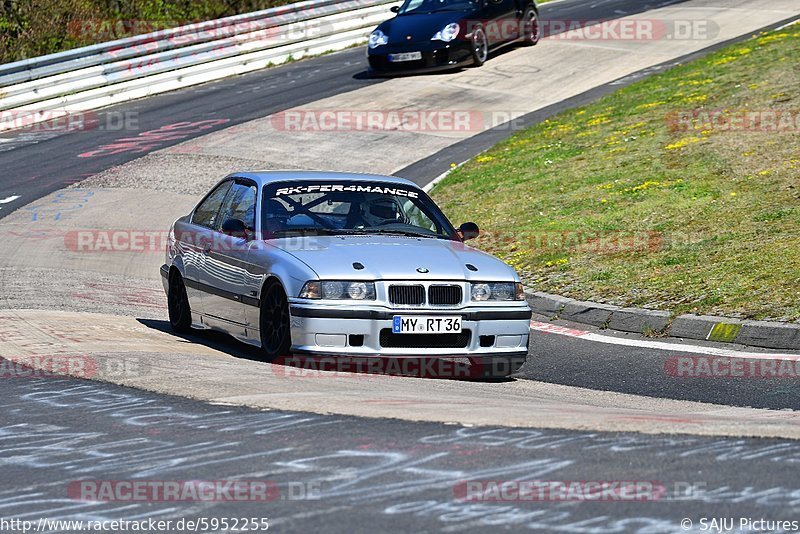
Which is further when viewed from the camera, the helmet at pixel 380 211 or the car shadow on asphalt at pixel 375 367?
the helmet at pixel 380 211

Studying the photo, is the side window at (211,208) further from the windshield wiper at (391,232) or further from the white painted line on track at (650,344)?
the white painted line on track at (650,344)

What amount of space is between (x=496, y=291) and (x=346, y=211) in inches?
62.5

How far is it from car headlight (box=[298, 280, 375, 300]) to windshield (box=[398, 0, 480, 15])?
1812 centimetres

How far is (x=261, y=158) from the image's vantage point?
807 inches

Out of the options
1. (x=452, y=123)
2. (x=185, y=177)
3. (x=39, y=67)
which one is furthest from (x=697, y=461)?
(x=39, y=67)

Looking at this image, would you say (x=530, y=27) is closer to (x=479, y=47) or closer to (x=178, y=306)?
(x=479, y=47)

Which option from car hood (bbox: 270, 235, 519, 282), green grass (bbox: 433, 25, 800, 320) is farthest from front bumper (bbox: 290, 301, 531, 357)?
green grass (bbox: 433, 25, 800, 320)

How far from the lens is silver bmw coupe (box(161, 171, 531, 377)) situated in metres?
8.77

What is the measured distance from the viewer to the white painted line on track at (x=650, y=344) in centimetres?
976

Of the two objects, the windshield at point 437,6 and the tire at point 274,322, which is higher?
the windshield at point 437,6

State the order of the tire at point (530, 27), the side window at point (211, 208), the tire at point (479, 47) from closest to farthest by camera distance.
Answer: the side window at point (211, 208) → the tire at point (479, 47) → the tire at point (530, 27)

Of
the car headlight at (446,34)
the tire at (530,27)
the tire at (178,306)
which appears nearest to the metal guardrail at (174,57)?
the tire at (530,27)

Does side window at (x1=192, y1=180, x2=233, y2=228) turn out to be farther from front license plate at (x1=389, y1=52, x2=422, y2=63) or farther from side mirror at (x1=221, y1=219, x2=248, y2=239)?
front license plate at (x1=389, y1=52, x2=422, y2=63)

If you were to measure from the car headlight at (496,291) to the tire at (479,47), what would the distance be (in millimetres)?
17327
